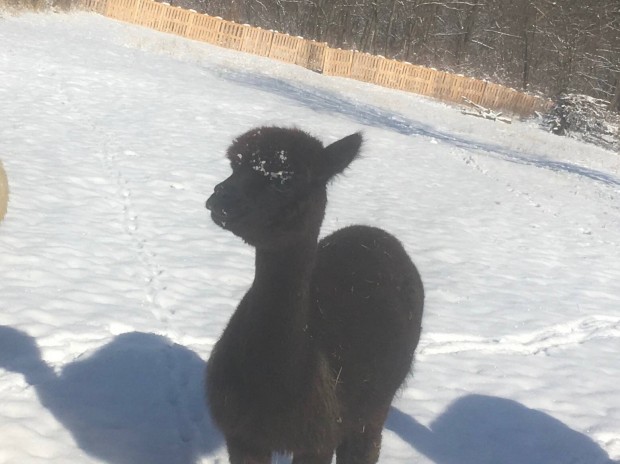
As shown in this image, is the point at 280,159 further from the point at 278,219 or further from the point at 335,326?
the point at 335,326

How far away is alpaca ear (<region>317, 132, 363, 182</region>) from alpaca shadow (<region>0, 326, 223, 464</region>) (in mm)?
1729

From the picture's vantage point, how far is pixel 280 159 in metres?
2.37

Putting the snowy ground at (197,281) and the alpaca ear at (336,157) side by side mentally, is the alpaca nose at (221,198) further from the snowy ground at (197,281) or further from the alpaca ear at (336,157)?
the snowy ground at (197,281)

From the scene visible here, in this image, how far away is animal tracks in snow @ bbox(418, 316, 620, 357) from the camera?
5.21 metres

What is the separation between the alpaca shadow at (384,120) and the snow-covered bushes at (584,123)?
7.39 m

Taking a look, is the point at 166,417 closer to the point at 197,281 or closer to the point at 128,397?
the point at 128,397

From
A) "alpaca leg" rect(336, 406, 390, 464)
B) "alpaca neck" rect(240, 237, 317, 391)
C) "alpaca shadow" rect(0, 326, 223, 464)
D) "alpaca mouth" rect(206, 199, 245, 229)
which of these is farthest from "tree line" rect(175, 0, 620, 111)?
"alpaca mouth" rect(206, 199, 245, 229)

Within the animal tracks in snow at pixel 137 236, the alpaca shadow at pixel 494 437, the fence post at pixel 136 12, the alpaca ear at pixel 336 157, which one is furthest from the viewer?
the fence post at pixel 136 12

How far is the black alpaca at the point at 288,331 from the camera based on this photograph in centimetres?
236

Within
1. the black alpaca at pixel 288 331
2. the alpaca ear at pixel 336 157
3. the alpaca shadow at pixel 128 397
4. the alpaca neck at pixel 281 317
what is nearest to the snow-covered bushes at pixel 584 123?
the alpaca shadow at pixel 128 397

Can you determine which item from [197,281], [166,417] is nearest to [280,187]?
[166,417]

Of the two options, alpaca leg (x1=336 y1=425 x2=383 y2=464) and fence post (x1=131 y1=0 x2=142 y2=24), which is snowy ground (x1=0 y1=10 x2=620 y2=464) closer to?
alpaca leg (x1=336 y1=425 x2=383 y2=464)

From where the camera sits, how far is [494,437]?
401 cm

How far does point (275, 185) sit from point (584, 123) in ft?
87.1
